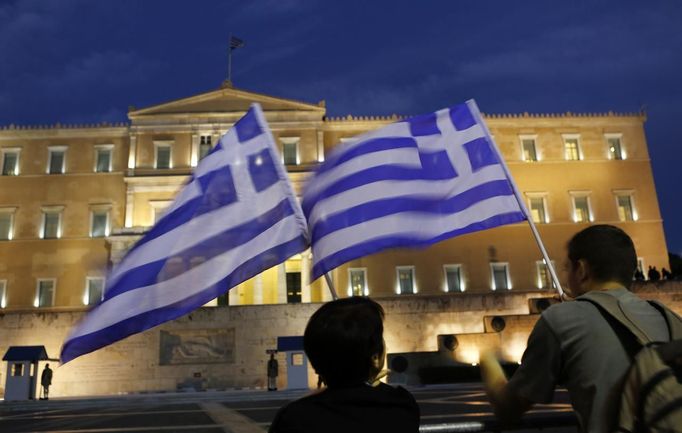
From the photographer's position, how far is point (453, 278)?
37.7 m

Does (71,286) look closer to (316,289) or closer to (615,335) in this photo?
(316,289)

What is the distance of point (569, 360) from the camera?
2.14 meters

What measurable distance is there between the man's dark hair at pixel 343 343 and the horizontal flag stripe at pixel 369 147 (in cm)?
421

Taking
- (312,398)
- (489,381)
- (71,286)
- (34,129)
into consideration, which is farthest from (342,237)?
(34,129)

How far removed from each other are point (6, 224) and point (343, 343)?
41324mm

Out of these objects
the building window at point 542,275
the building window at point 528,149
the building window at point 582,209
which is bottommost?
the building window at point 542,275

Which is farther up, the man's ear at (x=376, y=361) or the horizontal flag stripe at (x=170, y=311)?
the horizontal flag stripe at (x=170, y=311)

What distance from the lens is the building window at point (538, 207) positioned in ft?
128

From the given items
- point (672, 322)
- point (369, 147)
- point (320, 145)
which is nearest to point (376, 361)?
point (672, 322)

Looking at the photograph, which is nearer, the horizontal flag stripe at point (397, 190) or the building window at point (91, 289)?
the horizontal flag stripe at point (397, 190)

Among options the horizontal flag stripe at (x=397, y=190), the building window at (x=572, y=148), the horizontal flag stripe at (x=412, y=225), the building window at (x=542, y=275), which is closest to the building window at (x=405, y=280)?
the building window at (x=542, y=275)

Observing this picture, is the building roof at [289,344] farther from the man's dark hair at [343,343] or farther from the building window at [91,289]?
the man's dark hair at [343,343]

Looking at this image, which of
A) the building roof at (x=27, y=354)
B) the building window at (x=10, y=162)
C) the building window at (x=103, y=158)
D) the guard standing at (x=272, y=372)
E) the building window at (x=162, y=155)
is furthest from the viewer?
the building window at (x=103, y=158)

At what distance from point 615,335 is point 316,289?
3417cm
